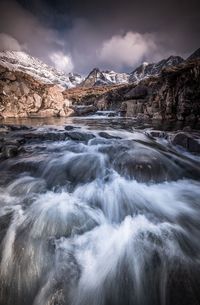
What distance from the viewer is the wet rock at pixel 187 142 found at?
7.02m

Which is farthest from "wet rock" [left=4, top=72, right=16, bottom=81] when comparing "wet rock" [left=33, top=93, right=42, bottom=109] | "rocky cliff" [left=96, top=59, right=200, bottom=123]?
"rocky cliff" [left=96, top=59, right=200, bottom=123]

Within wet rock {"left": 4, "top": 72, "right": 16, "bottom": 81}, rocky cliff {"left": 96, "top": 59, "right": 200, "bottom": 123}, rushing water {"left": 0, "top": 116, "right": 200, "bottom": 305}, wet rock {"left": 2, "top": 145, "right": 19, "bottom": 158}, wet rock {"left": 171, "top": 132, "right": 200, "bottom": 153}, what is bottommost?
Result: rushing water {"left": 0, "top": 116, "right": 200, "bottom": 305}

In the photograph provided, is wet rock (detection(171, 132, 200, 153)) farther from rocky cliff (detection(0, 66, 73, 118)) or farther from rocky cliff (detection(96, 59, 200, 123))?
rocky cliff (detection(0, 66, 73, 118))

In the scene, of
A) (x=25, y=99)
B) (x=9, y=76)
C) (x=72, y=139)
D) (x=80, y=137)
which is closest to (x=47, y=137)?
(x=72, y=139)

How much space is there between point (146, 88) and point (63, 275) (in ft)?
109

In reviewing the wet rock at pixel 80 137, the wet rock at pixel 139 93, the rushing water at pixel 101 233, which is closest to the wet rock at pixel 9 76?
the wet rock at pixel 139 93

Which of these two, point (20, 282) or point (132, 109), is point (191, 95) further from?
point (20, 282)

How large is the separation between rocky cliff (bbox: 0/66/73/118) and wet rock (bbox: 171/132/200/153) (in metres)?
29.9

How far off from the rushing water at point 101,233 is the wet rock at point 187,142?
1.87 metres

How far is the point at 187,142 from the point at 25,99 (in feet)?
120

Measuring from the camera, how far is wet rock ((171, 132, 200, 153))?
23.0 ft

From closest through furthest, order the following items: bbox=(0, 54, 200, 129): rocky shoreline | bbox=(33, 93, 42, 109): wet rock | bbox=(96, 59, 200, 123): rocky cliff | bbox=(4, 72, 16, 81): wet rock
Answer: bbox=(96, 59, 200, 123): rocky cliff → bbox=(0, 54, 200, 129): rocky shoreline → bbox=(4, 72, 16, 81): wet rock → bbox=(33, 93, 42, 109): wet rock

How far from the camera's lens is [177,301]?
6.43 ft

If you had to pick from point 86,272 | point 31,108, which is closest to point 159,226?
point 86,272
